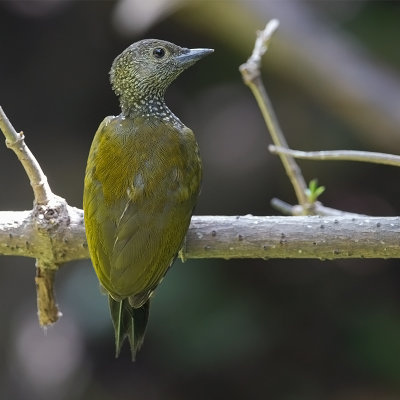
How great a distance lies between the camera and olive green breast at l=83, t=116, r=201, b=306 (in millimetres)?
2840

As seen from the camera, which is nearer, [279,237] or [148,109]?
[279,237]

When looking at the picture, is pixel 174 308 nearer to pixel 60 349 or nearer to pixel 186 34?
pixel 60 349

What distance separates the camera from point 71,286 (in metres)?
5.03

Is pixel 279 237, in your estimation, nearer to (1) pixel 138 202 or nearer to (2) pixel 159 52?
(1) pixel 138 202

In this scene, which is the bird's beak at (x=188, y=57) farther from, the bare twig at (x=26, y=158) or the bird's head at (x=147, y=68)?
the bare twig at (x=26, y=158)

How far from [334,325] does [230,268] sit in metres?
0.75

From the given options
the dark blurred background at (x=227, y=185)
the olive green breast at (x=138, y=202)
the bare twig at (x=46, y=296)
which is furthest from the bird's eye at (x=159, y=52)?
the dark blurred background at (x=227, y=185)

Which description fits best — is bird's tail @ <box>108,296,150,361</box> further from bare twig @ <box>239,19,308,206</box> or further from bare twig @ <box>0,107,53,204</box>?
bare twig @ <box>239,19,308,206</box>

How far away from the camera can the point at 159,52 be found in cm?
331

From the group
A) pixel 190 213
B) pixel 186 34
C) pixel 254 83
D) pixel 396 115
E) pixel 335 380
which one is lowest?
pixel 335 380

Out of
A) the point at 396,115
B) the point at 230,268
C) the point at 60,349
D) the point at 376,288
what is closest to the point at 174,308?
the point at 230,268

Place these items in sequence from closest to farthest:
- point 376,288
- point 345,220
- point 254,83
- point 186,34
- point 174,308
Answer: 1. point 345,220
2. point 254,83
3. point 174,308
4. point 376,288
5. point 186,34

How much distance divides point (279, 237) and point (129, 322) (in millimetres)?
642

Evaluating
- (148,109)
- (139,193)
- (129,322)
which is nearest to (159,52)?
(148,109)
